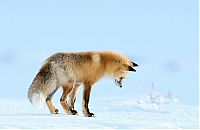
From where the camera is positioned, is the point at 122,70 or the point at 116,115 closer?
the point at 122,70

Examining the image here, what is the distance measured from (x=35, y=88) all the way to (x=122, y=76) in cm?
225

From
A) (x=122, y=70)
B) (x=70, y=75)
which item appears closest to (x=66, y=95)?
(x=70, y=75)

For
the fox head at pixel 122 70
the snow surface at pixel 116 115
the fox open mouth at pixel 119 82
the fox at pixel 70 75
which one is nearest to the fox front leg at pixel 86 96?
the fox at pixel 70 75

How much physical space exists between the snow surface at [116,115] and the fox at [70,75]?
38cm

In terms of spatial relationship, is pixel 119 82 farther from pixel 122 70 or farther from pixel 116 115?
Result: pixel 116 115

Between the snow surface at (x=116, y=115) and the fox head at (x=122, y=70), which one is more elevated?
the fox head at (x=122, y=70)

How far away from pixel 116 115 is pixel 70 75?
2667mm

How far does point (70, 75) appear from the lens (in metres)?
11.7

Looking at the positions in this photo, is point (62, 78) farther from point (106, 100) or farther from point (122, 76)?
point (106, 100)

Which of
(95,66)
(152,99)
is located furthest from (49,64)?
(152,99)

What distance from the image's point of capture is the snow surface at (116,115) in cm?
889

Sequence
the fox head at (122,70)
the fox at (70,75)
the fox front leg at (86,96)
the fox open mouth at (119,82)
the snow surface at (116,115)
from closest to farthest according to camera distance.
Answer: the snow surface at (116,115), the fox at (70,75), the fox front leg at (86,96), the fox head at (122,70), the fox open mouth at (119,82)

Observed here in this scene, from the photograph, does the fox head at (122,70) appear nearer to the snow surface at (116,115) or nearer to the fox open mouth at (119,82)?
the fox open mouth at (119,82)

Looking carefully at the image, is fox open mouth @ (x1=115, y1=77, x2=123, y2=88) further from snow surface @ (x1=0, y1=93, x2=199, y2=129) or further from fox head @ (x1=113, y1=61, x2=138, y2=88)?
snow surface @ (x1=0, y1=93, x2=199, y2=129)
